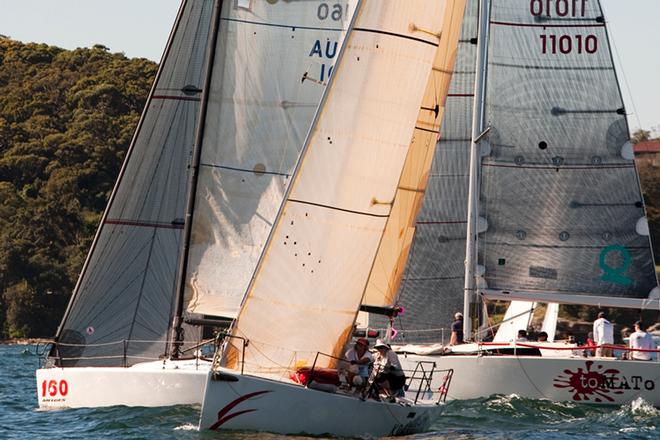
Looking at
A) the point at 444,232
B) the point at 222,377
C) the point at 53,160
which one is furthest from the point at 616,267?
the point at 53,160

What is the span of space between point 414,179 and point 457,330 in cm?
603

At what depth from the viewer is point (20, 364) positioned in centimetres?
3809

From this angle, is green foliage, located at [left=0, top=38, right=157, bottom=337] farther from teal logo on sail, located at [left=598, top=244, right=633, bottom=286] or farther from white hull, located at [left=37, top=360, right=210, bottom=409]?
white hull, located at [left=37, top=360, right=210, bottom=409]

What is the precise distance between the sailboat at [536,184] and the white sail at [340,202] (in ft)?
30.3

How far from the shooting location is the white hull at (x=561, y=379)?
2420 cm

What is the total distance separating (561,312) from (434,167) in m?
37.0

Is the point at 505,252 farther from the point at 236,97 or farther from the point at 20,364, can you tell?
the point at 20,364

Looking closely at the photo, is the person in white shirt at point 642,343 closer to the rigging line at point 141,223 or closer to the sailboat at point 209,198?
the sailboat at point 209,198

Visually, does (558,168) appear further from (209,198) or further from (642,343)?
(209,198)

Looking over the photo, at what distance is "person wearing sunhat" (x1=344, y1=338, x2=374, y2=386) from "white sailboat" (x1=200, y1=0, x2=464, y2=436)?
0.90ft

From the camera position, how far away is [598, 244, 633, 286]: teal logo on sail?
26.9 meters

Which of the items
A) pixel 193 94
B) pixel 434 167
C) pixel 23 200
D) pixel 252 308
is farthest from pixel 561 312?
pixel 252 308

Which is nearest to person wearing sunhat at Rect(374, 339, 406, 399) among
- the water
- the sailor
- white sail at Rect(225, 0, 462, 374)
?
white sail at Rect(225, 0, 462, 374)

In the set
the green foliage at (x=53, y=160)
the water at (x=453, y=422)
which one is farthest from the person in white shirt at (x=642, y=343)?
the green foliage at (x=53, y=160)
